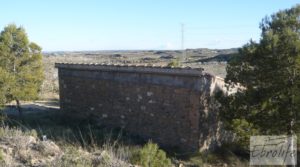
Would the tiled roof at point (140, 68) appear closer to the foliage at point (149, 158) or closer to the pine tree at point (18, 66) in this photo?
the pine tree at point (18, 66)

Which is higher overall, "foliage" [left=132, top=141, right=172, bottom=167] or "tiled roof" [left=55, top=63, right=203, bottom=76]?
"tiled roof" [left=55, top=63, right=203, bottom=76]

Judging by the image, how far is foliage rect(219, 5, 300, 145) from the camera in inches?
470

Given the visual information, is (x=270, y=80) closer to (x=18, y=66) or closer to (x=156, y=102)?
(x=156, y=102)

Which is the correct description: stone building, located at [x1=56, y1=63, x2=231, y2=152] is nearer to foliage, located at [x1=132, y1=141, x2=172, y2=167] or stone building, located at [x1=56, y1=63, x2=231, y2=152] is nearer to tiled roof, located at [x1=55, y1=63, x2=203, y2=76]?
tiled roof, located at [x1=55, y1=63, x2=203, y2=76]

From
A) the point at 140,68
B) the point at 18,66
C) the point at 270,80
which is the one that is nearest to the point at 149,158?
the point at 270,80

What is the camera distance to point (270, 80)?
1234 cm

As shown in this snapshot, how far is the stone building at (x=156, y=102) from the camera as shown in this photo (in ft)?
45.1

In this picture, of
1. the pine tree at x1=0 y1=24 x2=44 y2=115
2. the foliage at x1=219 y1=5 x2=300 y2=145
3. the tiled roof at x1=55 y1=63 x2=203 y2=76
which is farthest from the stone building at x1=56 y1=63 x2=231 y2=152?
the pine tree at x1=0 y1=24 x2=44 y2=115

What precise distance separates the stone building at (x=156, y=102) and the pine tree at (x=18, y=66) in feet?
8.68

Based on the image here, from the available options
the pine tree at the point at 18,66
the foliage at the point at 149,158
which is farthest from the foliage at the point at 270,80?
the pine tree at the point at 18,66

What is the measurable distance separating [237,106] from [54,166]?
25.9 feet

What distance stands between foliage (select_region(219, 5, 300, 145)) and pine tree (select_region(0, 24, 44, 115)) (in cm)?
1085

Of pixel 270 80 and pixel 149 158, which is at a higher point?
pixel 270 80

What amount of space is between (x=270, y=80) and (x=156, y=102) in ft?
14.8
